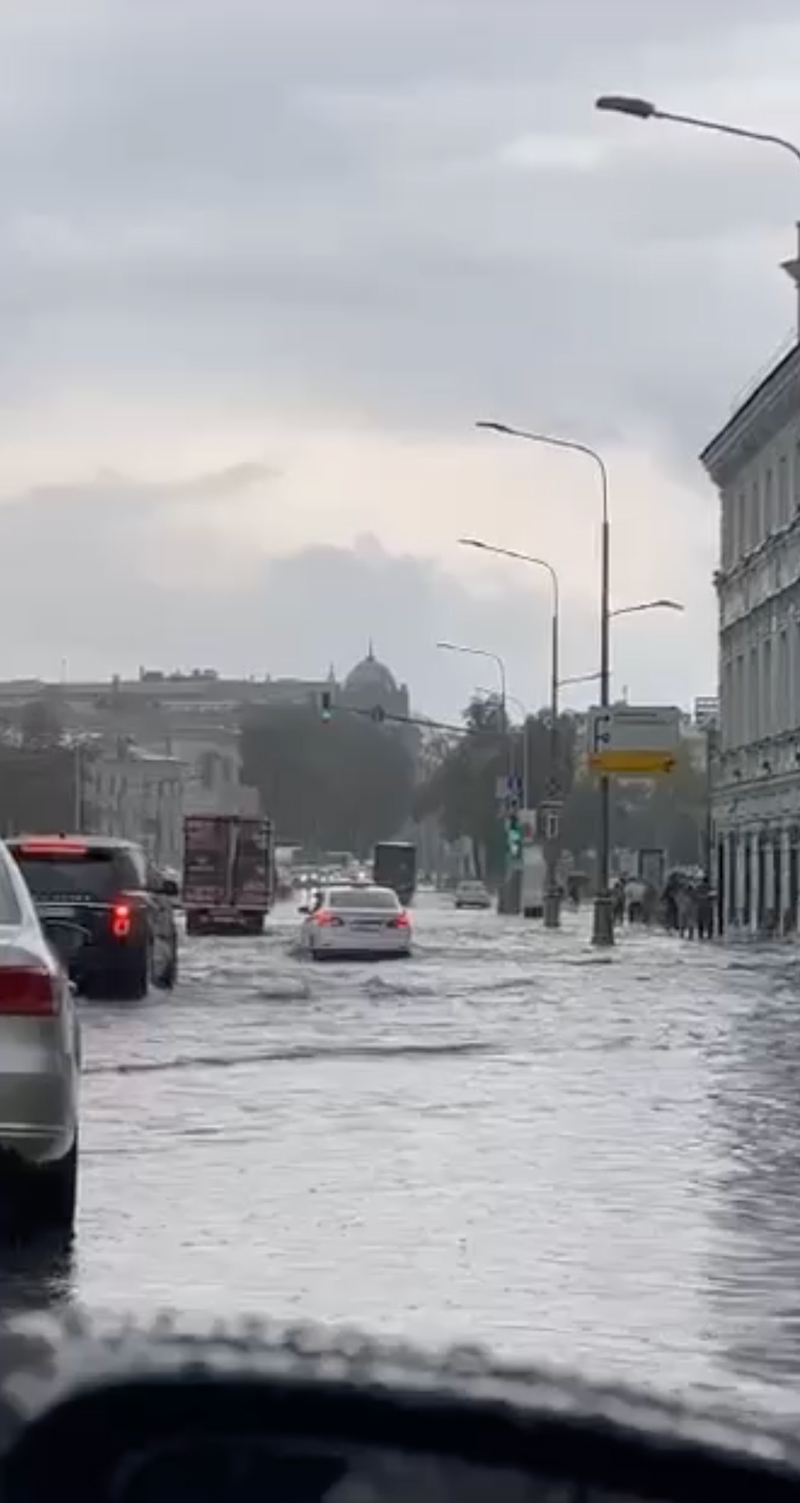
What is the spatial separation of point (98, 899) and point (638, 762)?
4557 centimetres

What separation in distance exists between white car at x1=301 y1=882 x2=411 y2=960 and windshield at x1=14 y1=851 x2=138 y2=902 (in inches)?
751

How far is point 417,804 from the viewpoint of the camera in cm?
17225

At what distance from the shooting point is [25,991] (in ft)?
34.9

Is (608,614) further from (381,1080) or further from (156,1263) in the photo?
(156,1263)

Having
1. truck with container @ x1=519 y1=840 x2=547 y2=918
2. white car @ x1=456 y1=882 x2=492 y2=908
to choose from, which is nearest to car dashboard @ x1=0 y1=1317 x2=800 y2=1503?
truck with container @ x1=519 y1=840 x2=547 y2=918

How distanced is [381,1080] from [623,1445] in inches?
702

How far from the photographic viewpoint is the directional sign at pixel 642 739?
236ft

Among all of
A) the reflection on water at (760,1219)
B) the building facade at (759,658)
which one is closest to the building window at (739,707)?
the building facade at (759,658)

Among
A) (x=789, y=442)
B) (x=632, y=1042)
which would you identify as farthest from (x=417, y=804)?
(x=632, y=1042)

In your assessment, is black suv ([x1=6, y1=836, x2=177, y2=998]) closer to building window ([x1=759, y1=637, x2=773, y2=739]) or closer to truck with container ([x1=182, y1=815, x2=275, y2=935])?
building window ([x1=759, y1=637, x2=773, y2=739])

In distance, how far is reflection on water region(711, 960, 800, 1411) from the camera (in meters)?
9.49

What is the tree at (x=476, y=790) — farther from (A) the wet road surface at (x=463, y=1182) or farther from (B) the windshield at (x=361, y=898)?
(A) the wet road surface at (x=463, y=1182)

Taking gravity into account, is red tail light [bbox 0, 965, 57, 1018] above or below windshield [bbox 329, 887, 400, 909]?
below

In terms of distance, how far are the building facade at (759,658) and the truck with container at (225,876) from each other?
11.9 meters
